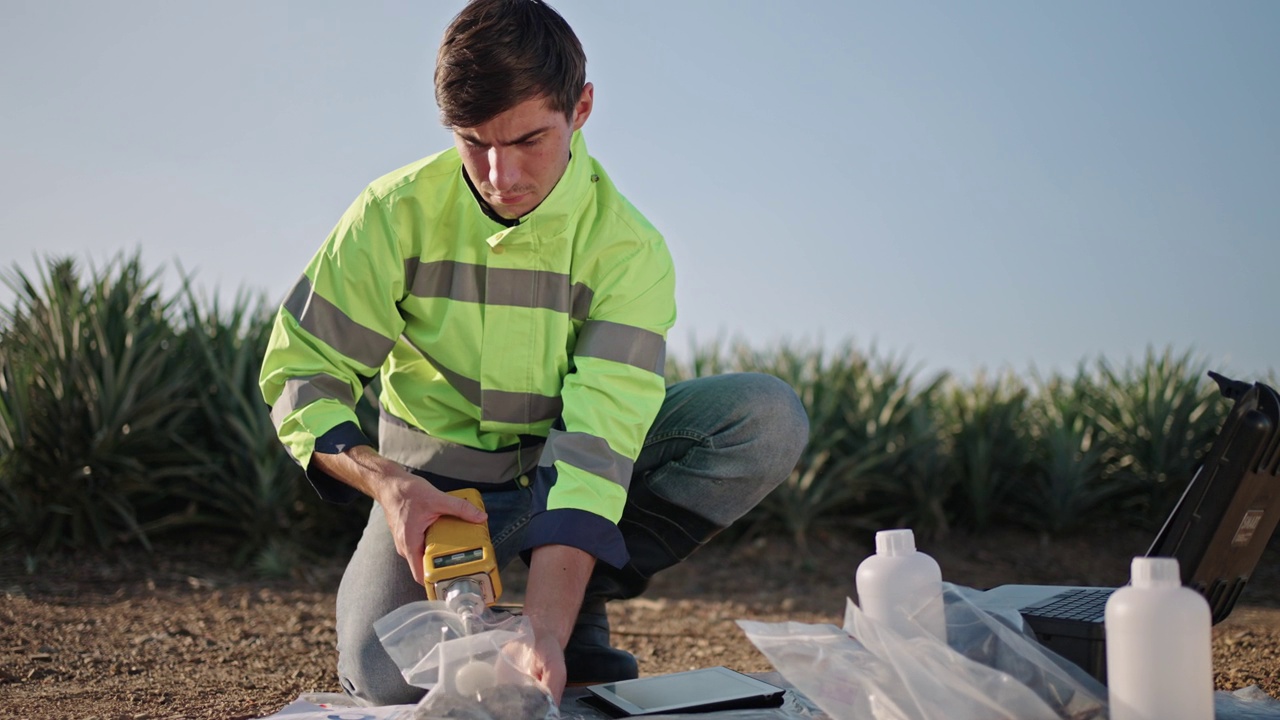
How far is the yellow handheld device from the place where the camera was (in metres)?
2.10

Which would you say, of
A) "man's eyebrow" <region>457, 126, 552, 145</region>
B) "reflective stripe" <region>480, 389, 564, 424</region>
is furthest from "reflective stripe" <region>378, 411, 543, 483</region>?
"man's eyebrow" <region>457, 126, 552, 145</region>

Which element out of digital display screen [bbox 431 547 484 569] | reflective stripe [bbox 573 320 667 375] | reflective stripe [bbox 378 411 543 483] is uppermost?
reflective stripe [bbox 573 320 667 375]

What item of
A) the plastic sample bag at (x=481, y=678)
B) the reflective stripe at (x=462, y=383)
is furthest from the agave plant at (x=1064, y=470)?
the plastic sample bag at (x=481, y=678)

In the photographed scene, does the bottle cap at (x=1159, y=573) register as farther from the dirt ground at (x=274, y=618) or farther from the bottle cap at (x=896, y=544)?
the dirt ground at (x=274, y=618)

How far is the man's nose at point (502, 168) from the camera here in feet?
7.58

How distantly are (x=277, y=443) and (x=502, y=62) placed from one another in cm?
343

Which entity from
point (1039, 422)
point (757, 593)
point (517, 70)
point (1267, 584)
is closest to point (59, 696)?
point (517, 70)

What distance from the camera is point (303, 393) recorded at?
93.8 inches

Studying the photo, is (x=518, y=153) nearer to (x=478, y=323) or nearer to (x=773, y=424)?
(x=478, y=323)

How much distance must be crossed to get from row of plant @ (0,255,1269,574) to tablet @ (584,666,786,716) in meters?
3.00

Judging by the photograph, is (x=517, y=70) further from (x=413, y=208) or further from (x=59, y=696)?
(x=59, y=696)

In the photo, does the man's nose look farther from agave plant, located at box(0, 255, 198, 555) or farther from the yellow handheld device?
agave plant, located at box(0, 255, 198, 555)

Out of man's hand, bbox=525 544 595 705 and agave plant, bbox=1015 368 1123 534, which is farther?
agave plant, bbox=1015 368 1123 534

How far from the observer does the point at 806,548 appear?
19.6ft
